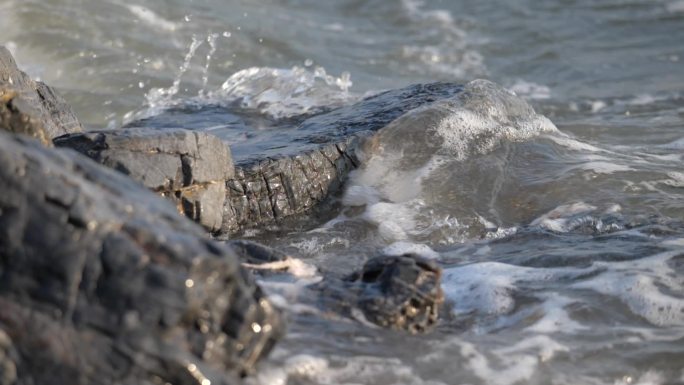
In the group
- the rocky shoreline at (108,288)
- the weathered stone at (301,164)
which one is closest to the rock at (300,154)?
the weathered stone at (301,164)

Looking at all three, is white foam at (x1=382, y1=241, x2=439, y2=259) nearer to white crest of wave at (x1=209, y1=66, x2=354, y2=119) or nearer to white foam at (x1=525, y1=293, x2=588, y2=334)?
white foam at (x1=525, y1=293, x2=588, y2=334)

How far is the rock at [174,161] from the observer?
12.7ft

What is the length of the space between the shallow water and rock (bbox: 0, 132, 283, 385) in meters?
0.42

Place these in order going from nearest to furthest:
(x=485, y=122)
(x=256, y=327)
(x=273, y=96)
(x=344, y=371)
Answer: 1. (x=256, y=327)
2. (x=344, y=371)
3. (x=485, y=122)
4. (x=273, y=96)

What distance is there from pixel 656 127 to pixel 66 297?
5.77 meters

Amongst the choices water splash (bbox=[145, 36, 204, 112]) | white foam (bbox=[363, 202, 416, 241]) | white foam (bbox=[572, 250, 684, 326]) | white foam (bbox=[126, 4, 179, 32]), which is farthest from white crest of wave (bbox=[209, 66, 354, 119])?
white foam (bbox=[126, 4, 179, 32])

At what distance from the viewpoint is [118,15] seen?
9.85 meters

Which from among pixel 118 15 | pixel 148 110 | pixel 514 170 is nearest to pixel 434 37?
pixel 118 15

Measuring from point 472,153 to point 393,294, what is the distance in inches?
90.5

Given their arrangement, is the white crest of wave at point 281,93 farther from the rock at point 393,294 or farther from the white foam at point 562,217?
the rock at point 393,294

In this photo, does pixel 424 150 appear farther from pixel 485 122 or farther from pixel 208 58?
pixel 208 58

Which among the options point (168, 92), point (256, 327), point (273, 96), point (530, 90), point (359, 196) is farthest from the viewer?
point (530, 90)

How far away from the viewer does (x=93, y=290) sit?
7.89 feet

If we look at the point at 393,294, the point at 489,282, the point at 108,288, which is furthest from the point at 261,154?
the point at 108,288
